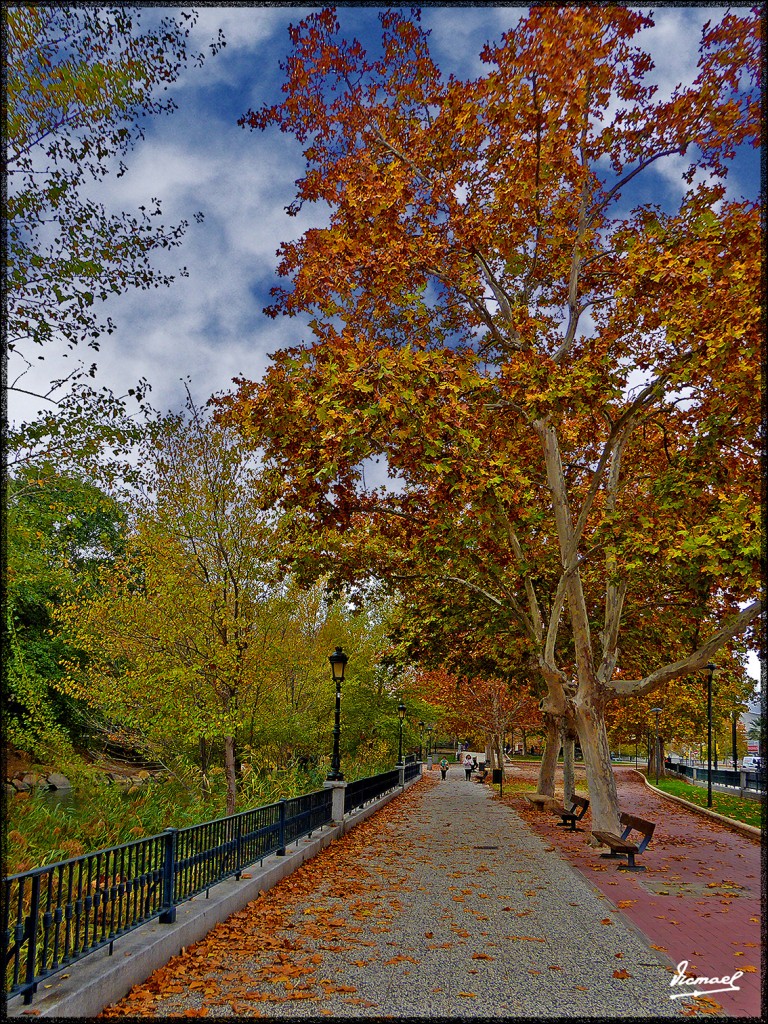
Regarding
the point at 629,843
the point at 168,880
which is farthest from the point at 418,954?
the point at 629,843

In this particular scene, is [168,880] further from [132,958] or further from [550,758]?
[550,758]

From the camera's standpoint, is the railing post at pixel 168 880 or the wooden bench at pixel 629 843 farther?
the wooden bench at pixel 629 843

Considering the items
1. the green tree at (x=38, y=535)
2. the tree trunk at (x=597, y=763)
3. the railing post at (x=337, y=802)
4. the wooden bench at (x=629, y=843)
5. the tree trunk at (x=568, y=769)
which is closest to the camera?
the green tree at (x=38, y=535)

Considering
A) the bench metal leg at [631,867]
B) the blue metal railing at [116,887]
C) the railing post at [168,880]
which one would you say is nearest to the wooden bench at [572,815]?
the bench metal leg at [631,867]

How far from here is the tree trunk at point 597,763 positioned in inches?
568

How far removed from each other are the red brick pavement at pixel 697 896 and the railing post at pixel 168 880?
175 inches

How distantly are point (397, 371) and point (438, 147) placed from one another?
16.7ft

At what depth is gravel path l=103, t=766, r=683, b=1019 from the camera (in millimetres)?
5957

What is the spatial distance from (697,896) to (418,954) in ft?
18.0

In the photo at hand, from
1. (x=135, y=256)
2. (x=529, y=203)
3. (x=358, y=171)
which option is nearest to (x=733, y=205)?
(x=529, y=203)

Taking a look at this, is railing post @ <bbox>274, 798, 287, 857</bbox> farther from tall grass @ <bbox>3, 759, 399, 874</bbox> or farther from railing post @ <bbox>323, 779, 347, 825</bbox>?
railing post @ <bbox>323, 779, 347, 825</bbox>

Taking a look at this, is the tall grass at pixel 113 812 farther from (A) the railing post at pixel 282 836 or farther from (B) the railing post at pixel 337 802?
(A) the railing post at pixel 282 836

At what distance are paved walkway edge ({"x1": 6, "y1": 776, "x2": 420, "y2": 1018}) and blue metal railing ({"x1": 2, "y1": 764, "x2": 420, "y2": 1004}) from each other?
0.36 ft

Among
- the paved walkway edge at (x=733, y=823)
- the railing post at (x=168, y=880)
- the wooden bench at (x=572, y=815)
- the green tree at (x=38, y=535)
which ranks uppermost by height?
the green tree at (x=38, y=535)
